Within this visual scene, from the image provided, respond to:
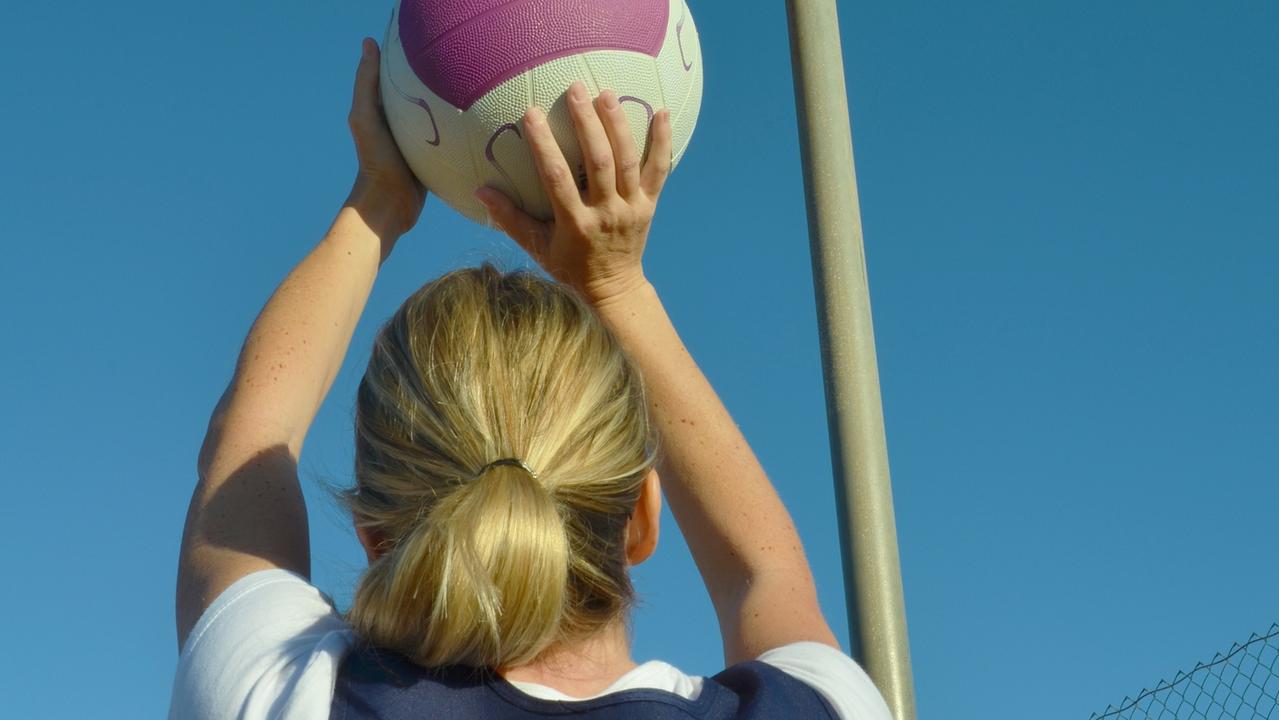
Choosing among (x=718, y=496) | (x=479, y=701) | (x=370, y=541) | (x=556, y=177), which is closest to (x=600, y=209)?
(x=556, y=177)

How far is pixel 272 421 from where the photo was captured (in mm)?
2176

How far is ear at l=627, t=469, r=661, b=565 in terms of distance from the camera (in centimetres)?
199

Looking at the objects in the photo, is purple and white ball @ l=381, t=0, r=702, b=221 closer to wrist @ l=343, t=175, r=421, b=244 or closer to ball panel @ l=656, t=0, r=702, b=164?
ball panel @ l=656, t=0, r=702, b=164

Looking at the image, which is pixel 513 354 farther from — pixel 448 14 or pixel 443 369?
pixel 448 14

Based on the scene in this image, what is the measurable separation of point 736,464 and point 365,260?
0.73 meters

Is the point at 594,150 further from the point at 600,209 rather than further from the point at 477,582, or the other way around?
the point at 477,582

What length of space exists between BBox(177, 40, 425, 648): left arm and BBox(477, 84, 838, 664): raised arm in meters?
0.37

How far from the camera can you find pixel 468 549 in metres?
1.68

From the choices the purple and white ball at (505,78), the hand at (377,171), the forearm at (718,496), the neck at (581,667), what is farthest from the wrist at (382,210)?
the neck at (581,667)

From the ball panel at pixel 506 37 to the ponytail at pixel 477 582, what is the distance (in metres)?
1.56

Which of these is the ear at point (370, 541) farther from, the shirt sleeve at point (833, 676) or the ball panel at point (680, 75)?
the ball panel at point (680, 75)

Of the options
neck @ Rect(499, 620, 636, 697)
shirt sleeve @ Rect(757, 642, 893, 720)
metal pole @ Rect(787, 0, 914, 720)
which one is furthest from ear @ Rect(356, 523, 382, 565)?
metal pole @ Rect(787, 0, 914, 720)

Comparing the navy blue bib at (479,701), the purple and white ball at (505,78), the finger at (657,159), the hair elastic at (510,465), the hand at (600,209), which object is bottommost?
the navy blue bib at (479,701)

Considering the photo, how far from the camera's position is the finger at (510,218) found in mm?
2936
